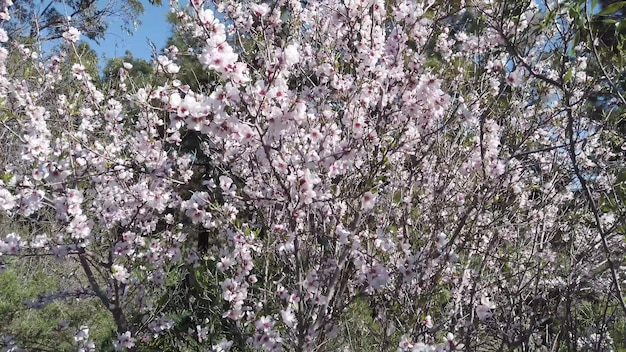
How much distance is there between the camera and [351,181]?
3174 millimetres

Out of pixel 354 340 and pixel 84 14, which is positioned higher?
pixel 84 14

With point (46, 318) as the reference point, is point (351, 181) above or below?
above

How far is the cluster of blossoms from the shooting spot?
2.75m

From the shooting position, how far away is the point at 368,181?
9.30ft

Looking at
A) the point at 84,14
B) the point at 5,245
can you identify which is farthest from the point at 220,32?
the point at 84,14

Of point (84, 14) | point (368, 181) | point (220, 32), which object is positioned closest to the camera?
point (220, 32)

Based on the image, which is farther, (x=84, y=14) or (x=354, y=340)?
(x=84, y=14)

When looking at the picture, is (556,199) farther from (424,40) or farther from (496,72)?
(424,40)

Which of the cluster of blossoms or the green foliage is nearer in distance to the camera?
the cluster of blossoms

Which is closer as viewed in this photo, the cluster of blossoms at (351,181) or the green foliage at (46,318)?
the cluster of blossoms at (351,181)

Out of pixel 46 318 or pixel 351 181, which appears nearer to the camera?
pixel 351 181

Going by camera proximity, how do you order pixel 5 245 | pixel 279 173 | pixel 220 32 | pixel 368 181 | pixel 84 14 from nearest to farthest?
pixel 220 32
pixel 279 173
pixel 368 181
pixel 5 245
pixel 84 14

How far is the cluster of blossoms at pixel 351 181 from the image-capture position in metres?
2.75

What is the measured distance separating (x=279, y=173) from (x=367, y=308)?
9.18 ft
